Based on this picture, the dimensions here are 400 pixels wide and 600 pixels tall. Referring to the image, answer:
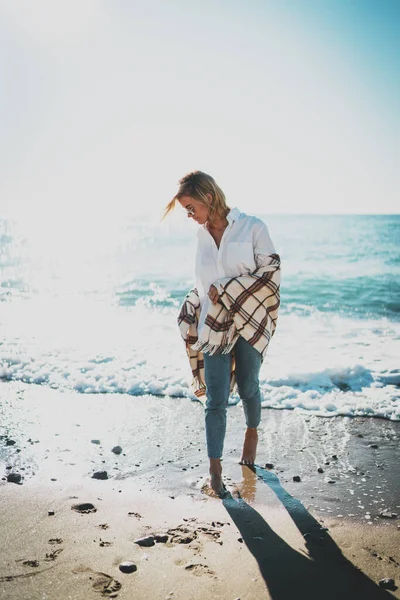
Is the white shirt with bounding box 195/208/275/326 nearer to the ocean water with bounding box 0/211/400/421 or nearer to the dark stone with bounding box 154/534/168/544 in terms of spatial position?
the ocean water with bounding box 0/211/400/421

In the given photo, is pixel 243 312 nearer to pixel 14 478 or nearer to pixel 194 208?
pixel 194 208

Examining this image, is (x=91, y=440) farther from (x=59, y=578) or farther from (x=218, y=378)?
(x=59, y=578)

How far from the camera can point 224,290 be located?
113 inches

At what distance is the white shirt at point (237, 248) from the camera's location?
290 centimetres

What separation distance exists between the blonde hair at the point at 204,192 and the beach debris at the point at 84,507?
192 cm

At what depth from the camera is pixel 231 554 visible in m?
2.28

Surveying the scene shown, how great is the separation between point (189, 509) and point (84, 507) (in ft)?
2.04

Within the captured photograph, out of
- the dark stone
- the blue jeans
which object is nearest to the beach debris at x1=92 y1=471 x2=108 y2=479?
the blue jeans

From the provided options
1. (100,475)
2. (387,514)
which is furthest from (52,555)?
(387,514)

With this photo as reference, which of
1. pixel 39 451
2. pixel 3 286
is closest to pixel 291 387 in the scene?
pixel 39 451

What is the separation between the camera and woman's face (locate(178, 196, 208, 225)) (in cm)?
288

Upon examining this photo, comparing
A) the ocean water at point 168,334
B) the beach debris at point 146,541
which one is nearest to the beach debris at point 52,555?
the beach debris at point 146,541

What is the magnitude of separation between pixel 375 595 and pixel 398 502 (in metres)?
0.95

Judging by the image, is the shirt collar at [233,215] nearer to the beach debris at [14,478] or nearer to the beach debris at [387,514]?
the beach debris at [387,514]
